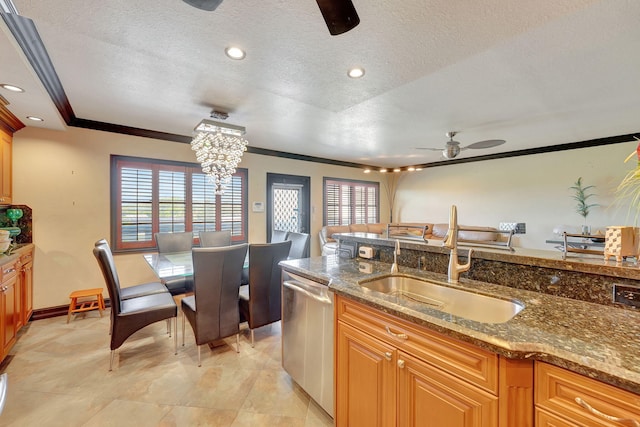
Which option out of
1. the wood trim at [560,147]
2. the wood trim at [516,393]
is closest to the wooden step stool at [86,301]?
the wood trim at [516,393]

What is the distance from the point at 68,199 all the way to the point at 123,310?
2174 mm

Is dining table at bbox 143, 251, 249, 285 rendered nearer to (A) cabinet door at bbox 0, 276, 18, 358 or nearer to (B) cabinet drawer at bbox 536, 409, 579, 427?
(A) cabinet door at bbox 0, 276, 18, 358

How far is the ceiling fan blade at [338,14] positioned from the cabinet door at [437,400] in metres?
1.48

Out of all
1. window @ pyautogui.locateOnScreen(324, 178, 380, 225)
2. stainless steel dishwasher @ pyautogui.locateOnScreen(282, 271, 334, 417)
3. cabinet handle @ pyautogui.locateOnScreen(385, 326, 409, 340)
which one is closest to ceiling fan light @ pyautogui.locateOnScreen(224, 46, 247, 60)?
stainless steel dishwasher @ pyautogui.locateOnScreen(282, 271, 334, 417)

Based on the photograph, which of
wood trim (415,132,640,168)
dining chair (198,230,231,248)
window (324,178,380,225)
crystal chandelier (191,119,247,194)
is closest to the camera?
crystal chandelier (191,119,247,194)

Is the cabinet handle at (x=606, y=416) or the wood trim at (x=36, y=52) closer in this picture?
the cabinet handle at (x=606, y=416)

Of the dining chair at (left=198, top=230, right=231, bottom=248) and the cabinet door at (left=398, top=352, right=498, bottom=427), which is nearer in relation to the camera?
the cabinet door at (left=398, top=352, right=498, bottom=427)

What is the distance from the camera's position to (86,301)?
134 inches

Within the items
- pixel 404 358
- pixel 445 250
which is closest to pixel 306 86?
pixel 445 250

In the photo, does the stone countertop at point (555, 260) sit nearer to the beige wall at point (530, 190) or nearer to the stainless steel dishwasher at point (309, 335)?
the stainless steel dishwasher at point (309, 335)

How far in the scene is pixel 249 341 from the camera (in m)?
2.70

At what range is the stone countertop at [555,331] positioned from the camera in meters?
0.72

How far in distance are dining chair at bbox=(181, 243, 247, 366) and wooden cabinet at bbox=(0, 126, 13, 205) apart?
245 cm

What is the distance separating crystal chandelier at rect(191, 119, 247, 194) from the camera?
2.91m
